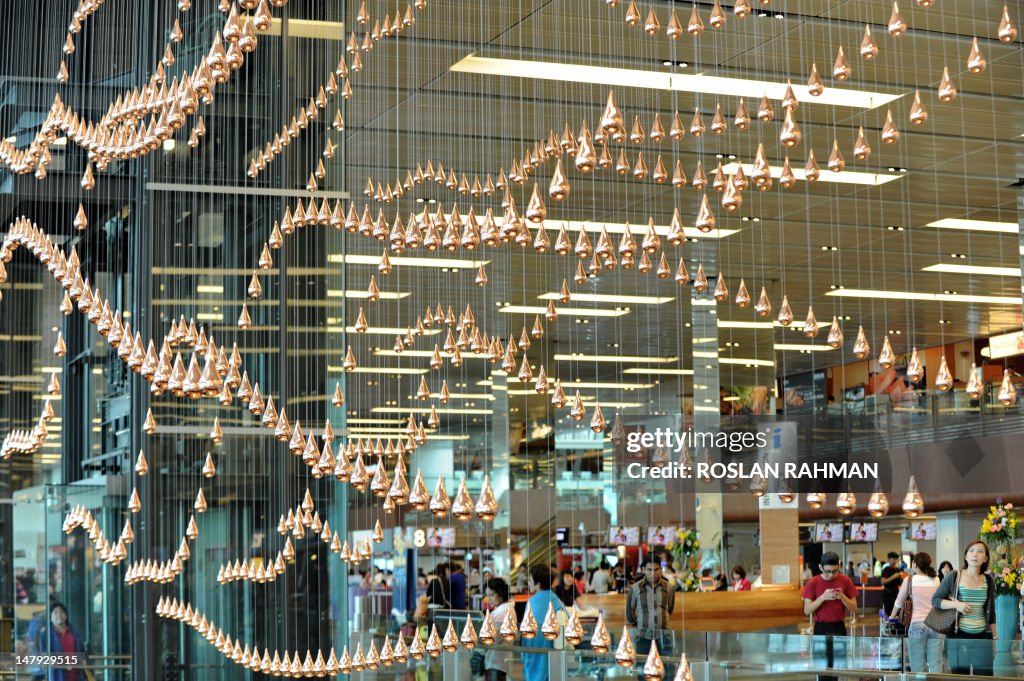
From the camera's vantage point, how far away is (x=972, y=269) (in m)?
21.1

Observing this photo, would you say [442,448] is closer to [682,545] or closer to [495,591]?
[682,545]

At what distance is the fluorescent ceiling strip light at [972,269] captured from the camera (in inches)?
825

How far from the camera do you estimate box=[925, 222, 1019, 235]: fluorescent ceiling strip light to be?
60.4 ft

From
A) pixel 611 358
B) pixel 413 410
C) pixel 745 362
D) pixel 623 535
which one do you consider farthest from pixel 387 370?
pixel 745 362

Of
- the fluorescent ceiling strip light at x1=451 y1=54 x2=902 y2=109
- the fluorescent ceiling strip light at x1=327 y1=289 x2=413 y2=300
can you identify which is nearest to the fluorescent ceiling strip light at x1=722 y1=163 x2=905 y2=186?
the fluorescent ceiling strip light at x1=451 y1=54 x2=902 y2=109

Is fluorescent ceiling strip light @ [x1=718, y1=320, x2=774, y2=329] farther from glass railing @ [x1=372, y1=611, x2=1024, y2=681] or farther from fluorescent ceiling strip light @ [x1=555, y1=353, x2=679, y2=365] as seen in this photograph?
glass railing @ [x1=372, y1=611, x2=1024, y2=681]

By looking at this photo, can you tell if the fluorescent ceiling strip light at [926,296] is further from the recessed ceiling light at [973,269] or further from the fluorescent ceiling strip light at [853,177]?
the fluorescent ceiling strip light at [853,177]

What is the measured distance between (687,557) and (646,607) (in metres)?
4.63

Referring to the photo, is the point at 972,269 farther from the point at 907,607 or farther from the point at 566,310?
the point at 907,607

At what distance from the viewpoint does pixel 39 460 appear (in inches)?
522

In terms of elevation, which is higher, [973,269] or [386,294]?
[973,269]

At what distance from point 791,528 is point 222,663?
13183mm

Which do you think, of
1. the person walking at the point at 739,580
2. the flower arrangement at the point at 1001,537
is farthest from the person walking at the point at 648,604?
the flower arrangement at the point at 1001,537

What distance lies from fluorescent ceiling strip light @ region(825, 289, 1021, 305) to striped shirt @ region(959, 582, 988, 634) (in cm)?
1278
